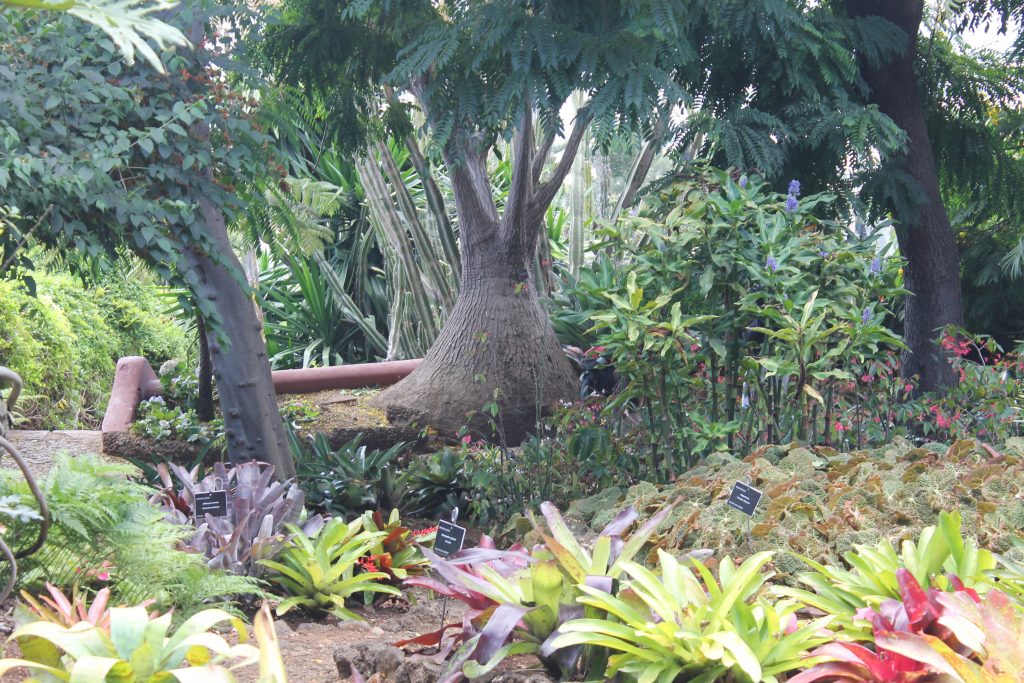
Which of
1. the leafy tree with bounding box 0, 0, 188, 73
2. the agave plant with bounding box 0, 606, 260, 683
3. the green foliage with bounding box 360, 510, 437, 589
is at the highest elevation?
the leafy tree with bounding box 0, 0, 188, 73

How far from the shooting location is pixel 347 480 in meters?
5.33

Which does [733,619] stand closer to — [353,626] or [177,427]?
[353,626]

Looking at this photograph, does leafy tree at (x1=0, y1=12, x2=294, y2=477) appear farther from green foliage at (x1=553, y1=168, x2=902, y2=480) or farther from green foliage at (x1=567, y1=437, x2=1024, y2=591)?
green foliage at (x1=567, y1=437, x2=1024, y2=591)

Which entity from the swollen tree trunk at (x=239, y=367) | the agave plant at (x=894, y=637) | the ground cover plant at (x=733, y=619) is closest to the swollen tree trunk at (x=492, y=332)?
the swollen tree trunk at (x=239, y=367)

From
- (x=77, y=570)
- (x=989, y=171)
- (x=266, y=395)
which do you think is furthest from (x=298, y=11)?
(x=989, y=171)

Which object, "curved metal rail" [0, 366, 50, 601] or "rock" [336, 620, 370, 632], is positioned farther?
"rock" [336, 620, 370, 632]

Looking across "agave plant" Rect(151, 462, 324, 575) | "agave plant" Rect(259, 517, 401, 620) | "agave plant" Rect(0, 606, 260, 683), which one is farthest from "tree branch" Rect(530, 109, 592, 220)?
"agave plant" Rect(0, 606, 260, 683)

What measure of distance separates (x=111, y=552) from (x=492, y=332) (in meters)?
4.47

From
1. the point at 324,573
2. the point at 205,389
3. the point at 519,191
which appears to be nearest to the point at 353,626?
the point at 324,573

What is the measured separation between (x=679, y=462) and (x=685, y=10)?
2.21 m

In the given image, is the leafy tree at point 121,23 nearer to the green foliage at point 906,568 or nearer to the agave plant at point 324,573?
the green foliage at point 906,568

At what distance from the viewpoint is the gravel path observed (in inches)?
236

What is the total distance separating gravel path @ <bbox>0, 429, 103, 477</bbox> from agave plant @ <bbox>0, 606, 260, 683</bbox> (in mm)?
4113

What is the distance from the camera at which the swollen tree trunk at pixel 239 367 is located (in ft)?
16.0
